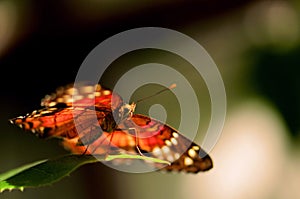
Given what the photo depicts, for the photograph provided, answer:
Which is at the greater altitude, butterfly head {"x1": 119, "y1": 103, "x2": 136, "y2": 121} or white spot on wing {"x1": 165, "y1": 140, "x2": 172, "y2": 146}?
butterfly head {"x1": 119, "y1": 103, "x2": 136, "y2": 121}

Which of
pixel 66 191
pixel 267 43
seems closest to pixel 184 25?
pixel 267 43

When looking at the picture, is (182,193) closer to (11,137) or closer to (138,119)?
(11,137)

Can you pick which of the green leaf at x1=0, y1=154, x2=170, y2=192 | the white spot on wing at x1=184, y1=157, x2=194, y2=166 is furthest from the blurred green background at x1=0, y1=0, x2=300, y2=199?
the green leaf at x1=0, y1=154, x2=170, y2=192

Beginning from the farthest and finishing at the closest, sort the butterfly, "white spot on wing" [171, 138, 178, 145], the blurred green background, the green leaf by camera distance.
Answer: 1. the blurred green background
2. "white spot on wing" [171, 138, 178, 145]
3. the butterfly
4. the green leaf

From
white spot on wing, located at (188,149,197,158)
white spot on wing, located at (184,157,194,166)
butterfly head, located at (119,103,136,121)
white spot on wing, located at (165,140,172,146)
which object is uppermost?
butterfly head, located at (119,103,136,121)

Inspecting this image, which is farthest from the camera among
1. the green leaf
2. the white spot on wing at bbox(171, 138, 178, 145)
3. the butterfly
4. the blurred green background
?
the blurred green background

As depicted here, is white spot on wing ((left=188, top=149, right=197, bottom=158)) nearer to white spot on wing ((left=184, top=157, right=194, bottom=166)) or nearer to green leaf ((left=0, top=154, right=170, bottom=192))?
white spot on wing ((left=184, top=157, right=194, bottom=166))

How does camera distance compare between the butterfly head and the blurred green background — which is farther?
→ the blurred green background
